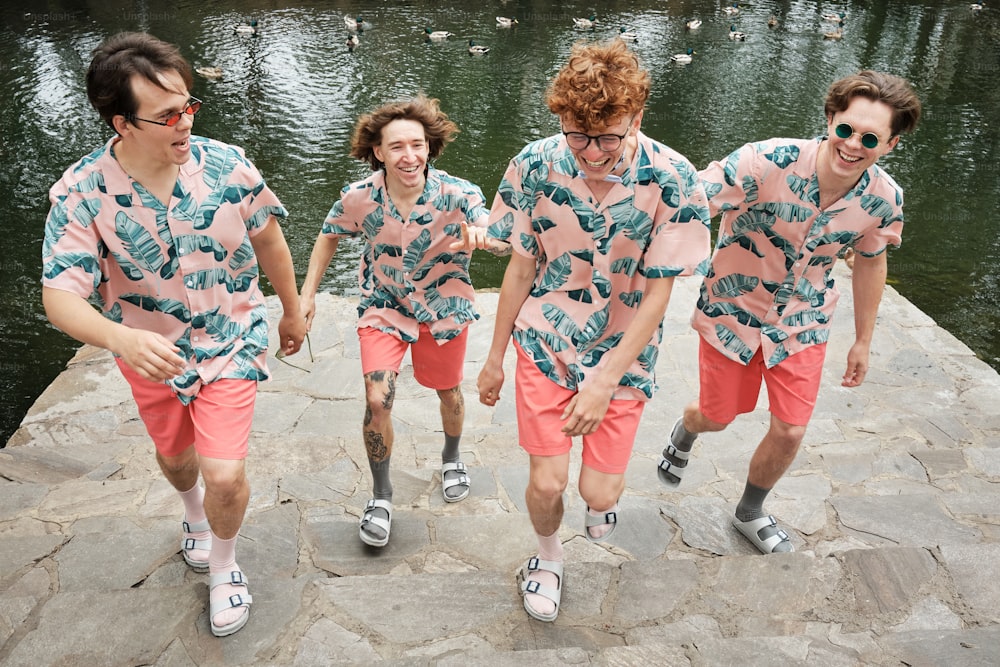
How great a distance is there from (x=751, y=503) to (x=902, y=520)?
2.27 ft

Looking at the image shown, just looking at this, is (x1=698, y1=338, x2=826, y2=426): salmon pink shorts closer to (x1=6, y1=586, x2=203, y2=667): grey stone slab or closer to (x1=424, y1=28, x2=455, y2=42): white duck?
(x1=6, y1=586, x2=203, y2=667): grey stone slab

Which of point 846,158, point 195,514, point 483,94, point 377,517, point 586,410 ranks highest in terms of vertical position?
point 846,158

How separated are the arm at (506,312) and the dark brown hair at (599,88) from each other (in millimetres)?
589

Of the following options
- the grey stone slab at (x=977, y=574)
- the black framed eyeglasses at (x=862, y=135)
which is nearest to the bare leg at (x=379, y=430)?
the black framed eyeglasses at (x=862, y=135)

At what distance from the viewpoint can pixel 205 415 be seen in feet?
9.90

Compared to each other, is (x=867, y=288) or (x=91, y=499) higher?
(x=867, y=288)

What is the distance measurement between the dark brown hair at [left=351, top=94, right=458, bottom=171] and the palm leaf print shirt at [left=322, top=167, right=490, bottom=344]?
11cm

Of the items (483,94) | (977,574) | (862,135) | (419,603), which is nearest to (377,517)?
(419,603)

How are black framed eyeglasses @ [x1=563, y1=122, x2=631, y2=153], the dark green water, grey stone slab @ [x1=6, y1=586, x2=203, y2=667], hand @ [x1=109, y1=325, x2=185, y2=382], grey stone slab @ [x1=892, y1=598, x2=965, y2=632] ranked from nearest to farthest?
1. hand @ [x1=109, y1=325, x2=185, y2=382]
2. black framed eyeglasses @ [x1=563, y1=122, x2=631, y2=153]
3. grey stone slab @ [x1=6, y1=586, x2=203, y2=667]
4. grey stone slab @ [x1=892, y1=598, x2=965, y2=632]
5. the dark green water

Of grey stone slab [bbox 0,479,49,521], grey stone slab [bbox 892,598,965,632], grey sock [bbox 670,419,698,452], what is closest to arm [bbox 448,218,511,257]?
grey sock [bbox 670,419,698,452]

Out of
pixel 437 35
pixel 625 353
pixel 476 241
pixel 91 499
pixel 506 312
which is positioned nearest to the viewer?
pixel 625 353

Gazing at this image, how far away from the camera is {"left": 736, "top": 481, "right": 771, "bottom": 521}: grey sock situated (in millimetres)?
3811

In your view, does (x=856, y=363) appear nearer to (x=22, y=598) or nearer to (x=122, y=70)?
(x=122, y=70)

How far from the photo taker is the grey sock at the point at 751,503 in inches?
150
